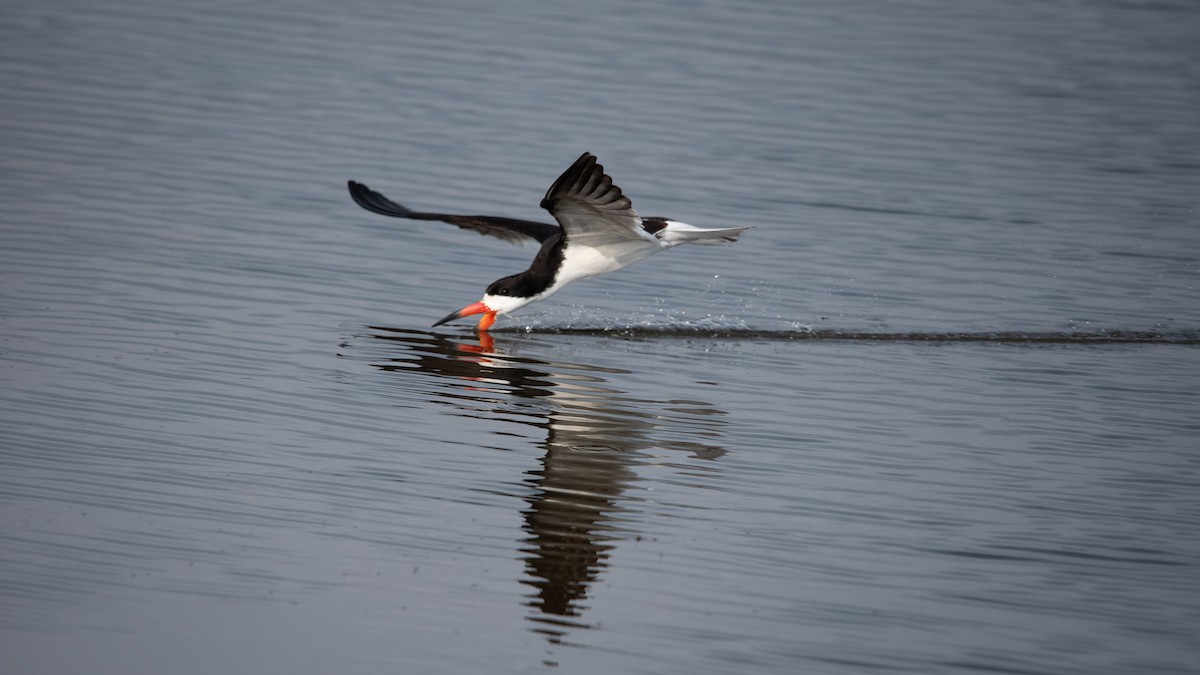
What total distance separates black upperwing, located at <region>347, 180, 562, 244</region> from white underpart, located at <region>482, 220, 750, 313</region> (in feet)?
1.33

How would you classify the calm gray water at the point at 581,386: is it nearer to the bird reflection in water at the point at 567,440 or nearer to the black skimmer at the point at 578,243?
the bird reflection in water at the point at 567,440

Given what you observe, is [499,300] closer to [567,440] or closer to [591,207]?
[591,207]

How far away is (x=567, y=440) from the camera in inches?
292

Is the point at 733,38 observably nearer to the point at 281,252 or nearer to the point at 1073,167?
the point at 1073,167

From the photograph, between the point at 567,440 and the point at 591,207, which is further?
the point at 591,207

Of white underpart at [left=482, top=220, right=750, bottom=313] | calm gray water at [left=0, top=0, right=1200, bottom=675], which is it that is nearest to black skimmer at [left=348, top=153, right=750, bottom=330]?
white underpart at [left=482, top=220, right=750, bottom=313]

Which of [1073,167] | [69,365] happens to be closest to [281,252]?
[69,365]

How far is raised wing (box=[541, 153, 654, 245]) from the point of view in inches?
343

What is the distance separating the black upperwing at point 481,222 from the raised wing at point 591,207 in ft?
2.34

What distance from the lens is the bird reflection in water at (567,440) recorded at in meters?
5.76

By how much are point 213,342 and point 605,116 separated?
9.65m

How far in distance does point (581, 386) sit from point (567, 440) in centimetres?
113

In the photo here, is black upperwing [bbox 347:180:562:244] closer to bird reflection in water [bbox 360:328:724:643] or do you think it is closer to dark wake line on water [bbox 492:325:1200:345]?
dark wake line on water [bbox 492:325:1200:345]

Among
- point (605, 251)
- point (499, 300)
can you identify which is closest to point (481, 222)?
point (499, 300)
